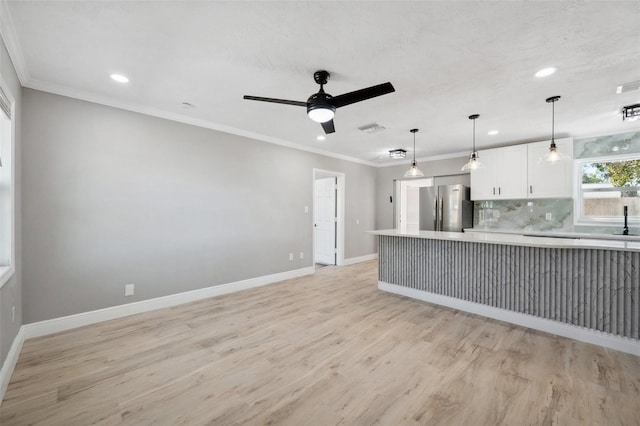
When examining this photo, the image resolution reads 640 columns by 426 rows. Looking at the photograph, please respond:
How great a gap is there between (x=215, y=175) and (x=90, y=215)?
1.57m

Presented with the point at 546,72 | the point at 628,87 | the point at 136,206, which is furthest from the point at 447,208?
the point at 136,206

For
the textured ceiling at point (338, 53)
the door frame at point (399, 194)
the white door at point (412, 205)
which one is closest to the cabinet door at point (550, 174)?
the textured ceiling at point (338, 53)

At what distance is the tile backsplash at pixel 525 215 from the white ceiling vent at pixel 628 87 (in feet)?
7.80

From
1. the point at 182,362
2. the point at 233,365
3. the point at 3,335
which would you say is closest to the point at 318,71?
the point at 233,365

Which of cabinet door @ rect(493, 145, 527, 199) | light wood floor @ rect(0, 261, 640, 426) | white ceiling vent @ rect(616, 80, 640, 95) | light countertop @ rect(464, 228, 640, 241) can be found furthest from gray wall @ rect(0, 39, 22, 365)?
cabinet door @ rect(493, 145, 527, 199)

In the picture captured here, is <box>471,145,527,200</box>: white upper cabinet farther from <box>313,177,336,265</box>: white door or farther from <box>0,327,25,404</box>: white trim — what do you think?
<box>0,327,25,404</box>: white trim

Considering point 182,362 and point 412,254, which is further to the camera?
point 412,254

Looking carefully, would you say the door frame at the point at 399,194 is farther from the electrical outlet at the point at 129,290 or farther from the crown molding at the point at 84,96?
the electrical outlet at the point at 129,290

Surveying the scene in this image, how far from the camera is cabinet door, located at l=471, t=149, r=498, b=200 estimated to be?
16.5 feet

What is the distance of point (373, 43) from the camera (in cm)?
207

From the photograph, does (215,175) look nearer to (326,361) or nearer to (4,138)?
(4,138)

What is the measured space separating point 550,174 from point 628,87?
2.00 metres

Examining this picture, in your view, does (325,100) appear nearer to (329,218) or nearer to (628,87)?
(628,87)

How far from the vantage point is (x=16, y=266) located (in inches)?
96.0
